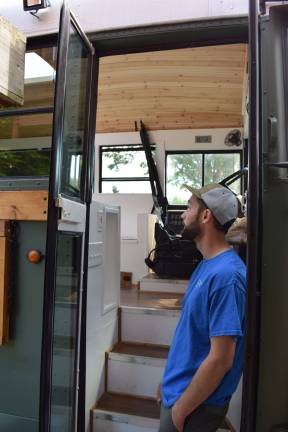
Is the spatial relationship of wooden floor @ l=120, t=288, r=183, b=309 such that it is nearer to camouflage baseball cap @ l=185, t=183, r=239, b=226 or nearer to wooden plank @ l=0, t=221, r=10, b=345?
wooden plank @ l=0, t=221, r=10, b=345

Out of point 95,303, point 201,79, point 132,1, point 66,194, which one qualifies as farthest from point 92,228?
point 201,79

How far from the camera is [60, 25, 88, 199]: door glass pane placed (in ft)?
5.20

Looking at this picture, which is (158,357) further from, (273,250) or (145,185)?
(145,185)

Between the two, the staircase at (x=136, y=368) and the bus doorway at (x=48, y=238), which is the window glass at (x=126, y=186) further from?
the bus doorway at (x=48, y=238)

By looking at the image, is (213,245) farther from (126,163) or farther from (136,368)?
(126,163)

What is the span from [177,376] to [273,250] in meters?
0.61

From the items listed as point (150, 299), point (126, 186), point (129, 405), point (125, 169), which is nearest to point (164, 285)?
point (150, 299)

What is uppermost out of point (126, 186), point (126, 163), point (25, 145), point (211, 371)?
point (126, 163)

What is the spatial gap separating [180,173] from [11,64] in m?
4.53

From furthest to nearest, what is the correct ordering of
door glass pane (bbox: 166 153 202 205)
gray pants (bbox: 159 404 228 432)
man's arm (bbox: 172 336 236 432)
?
door glass pane (bbox: 166 153 202 205) < gray pants (bbox: 159 404 228 432) < man's arm (bbox: 172 336 236 432)

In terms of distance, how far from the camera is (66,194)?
1593mm

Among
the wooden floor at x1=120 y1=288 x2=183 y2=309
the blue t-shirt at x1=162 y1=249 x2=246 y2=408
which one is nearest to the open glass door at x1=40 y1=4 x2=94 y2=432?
the blue t-shirt at x1=162 y1=249 x2=246 y2=408

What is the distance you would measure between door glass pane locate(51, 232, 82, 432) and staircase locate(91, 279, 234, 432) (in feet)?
1.61

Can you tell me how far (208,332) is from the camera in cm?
128
